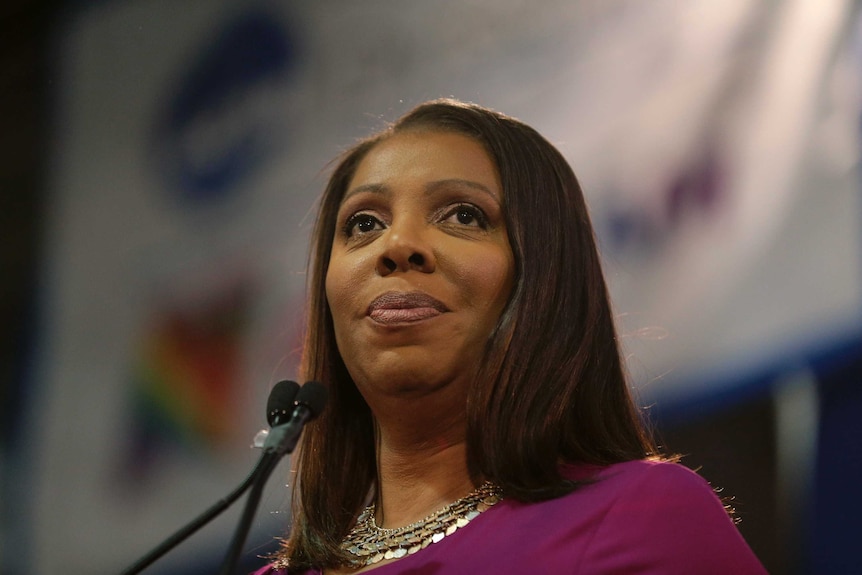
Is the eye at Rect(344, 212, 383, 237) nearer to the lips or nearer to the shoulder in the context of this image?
the lips

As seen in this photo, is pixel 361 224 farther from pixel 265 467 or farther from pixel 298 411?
pixel 265 467

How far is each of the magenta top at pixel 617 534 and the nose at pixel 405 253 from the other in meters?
0.39

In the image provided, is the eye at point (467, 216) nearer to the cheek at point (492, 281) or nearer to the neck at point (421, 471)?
the cheek at point (492, 281)

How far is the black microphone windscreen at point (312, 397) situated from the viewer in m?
1.45

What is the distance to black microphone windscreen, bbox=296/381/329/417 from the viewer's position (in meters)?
1.45

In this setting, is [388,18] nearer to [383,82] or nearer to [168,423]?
[383,82]

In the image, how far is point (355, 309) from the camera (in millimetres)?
1760

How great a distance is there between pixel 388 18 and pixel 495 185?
4.58ft

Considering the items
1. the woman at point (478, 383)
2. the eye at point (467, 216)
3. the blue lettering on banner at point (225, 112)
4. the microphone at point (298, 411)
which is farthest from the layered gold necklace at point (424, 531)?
the blue lettering on banner at point (225, 112)

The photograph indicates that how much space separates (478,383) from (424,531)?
240 mm

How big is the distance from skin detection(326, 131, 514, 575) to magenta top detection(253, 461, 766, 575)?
0.20 meters

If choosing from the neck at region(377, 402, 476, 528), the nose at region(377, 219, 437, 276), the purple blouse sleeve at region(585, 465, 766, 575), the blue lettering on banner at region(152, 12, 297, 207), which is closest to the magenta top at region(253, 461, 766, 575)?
the purple blouse sleeve at region(585, 465, 766, 575)

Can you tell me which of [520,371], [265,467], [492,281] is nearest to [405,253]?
[492,281]

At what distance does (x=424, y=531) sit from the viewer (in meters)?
1.66
